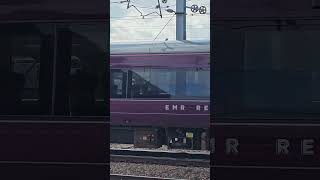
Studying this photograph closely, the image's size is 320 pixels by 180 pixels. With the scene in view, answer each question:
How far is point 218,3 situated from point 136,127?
8.96 metres

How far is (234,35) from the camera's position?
4.48m

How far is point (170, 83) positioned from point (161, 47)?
100 cm

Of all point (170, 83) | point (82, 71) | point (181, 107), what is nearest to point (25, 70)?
point (82, 71)

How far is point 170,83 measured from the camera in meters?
13.7

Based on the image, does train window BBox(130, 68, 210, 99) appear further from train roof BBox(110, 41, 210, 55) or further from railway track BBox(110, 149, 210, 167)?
railway track BBox(110, 149, 210, 167)

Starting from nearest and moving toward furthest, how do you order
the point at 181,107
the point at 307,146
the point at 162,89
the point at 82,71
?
the point at 307,146
the point at 82,71
the point at 181,107
the point at 162,89

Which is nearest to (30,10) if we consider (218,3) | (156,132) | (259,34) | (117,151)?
(218,3)

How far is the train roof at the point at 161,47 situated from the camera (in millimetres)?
12883

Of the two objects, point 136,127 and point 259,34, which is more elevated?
point 259,34

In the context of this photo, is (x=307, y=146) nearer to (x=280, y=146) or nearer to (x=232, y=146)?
(x=280, y=146)

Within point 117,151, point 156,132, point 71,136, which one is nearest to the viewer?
point 71,136

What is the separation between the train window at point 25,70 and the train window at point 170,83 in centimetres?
848

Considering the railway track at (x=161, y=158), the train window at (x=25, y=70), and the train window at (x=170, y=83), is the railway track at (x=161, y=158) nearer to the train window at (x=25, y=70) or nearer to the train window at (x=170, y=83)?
the train window at (x=170, y=83)

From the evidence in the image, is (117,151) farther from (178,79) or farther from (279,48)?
(279,48)
